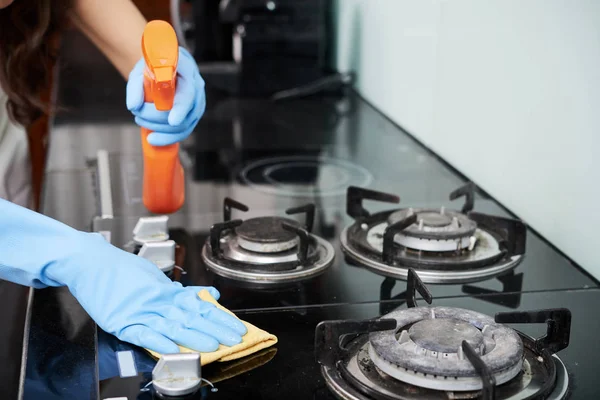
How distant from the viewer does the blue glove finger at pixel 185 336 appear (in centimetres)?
84

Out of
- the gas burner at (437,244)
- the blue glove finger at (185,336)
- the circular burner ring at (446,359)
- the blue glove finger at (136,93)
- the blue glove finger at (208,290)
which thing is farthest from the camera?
the blue glove finger at (136,93)

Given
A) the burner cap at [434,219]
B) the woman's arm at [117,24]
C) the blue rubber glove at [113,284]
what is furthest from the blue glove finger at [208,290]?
the woman's arm at [117,24]

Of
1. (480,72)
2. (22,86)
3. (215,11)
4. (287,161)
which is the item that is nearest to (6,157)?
(22,86)

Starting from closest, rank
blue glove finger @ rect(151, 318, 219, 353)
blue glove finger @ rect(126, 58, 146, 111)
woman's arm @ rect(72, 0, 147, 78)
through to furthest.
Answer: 1. blue glove finger @ rect(151, 318, 219, 353)
2. blue glove finger @ rect(126, 58, 146, 111)
3. woman's arm @ rect(72, 0, 147, 78)

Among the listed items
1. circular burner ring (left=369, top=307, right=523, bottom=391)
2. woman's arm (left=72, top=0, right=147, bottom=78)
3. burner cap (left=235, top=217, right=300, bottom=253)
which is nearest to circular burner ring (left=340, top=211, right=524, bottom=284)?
burner cap (left=235, top=217, right=300, bottom=253)

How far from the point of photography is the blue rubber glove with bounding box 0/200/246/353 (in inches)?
34.2

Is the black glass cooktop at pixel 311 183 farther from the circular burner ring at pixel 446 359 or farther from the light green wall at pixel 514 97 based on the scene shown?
the circular burner ring at pixel 446 359

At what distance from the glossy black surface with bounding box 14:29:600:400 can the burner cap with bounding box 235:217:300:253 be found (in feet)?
0.22

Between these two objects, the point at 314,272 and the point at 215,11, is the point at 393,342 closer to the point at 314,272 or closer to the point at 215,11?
the point at 314,272

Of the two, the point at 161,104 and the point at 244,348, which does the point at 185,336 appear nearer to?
the point at 244,348

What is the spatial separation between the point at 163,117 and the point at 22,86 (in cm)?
58

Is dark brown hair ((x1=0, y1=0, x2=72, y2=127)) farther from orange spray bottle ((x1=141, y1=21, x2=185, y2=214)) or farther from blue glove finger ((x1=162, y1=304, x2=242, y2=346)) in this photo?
blue glove finger ((x1=162, y1=304, x2=242, y2=346))

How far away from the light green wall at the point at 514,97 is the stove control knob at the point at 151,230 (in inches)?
23.5

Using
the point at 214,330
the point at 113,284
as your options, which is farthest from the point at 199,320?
the point at 113,284
